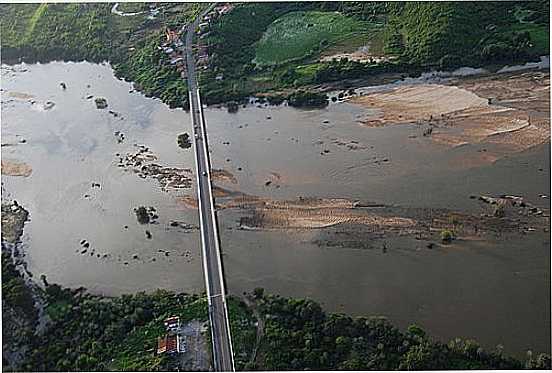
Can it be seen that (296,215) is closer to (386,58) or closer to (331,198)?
(331,198)

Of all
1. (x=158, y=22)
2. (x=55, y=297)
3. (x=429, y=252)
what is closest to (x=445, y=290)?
(x=429, y=252)

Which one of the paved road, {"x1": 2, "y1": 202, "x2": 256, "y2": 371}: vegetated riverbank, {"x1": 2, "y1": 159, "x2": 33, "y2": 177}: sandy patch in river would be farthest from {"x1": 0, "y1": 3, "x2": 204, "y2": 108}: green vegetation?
{"x1": 2, "y1": 202, "x2": 256, "y2": 371}: vegetated riverbank

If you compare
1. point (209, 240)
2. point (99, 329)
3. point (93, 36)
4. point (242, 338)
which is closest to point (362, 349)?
point (242, 338)

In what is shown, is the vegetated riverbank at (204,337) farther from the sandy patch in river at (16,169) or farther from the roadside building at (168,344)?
the sandy patch in river at (16,169)

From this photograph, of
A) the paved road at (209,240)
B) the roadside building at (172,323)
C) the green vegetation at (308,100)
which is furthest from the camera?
the green vegetation at (308,100)

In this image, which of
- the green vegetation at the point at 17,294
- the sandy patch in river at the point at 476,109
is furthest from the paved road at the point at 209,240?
the sandy patch in river at the point at 476,109

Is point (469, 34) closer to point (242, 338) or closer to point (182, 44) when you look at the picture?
point (182, 44)
